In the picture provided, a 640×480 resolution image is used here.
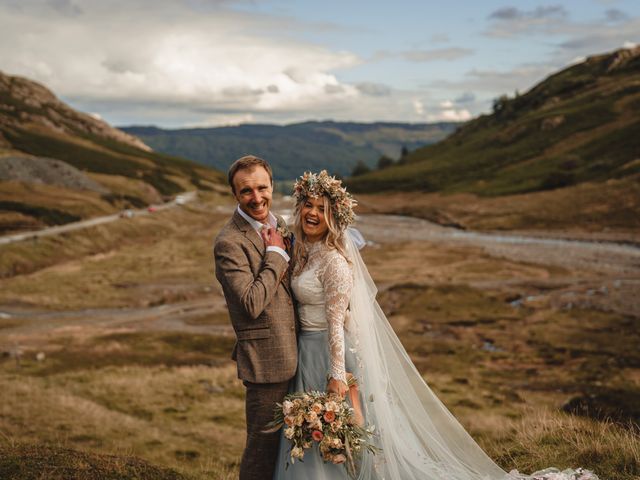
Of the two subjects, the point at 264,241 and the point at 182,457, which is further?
the point at 182,457

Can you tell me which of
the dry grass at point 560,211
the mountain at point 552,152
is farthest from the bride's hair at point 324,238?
the mountain at point 552,152

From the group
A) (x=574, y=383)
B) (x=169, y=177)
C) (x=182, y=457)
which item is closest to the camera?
(x=182, y=457)

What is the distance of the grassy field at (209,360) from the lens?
9.15 metres

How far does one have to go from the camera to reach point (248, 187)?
6.01 m

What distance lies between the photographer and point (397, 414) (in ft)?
22.8

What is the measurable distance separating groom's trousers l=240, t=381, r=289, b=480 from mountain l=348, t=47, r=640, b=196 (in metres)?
108

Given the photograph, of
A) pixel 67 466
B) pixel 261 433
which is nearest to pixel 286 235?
pixel 261 433

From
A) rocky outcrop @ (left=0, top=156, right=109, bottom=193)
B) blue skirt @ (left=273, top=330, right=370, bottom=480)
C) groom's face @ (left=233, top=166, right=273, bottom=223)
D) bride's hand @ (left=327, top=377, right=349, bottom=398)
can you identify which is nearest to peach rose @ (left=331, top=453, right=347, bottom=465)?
blue skirt @ (left=273, top=330, right=370, bottom=480)

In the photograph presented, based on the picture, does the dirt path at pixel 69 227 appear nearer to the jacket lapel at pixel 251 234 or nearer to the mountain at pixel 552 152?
the mountain at pixel 552 152

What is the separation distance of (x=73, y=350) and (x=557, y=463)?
A: 3738 centimetres

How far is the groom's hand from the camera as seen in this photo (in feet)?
19.7

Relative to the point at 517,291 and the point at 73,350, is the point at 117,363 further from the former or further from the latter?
the point at 517,291

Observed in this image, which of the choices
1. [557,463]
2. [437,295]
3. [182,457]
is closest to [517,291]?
[437,295]

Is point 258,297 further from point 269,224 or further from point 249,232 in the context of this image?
point 269,224
